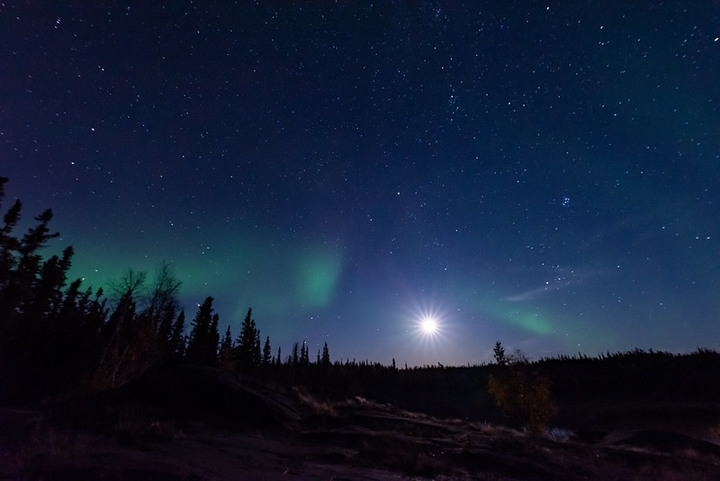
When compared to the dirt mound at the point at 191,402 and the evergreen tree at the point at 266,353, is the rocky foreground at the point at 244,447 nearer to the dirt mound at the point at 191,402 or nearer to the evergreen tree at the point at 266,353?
the dirt mound at the point at 191,402

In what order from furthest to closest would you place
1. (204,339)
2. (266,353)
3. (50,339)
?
(266,353) → (204,339) → (50,339)

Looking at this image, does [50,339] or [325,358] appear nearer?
[50,339]

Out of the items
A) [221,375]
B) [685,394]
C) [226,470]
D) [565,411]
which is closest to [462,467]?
[226,470]

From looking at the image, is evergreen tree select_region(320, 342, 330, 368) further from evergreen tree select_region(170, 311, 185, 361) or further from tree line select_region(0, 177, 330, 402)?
tree line select_region(0, 177, 330, 402)

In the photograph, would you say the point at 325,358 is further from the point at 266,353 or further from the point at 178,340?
the point at 178,340

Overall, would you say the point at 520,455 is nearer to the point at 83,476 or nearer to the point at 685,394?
the point at 83,476

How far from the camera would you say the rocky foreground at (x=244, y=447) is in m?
7.70

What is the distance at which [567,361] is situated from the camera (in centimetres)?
10019

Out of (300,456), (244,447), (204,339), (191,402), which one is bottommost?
(300,456)

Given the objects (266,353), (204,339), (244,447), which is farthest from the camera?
(266,353)

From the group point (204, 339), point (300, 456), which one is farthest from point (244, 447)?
point (204, 339)

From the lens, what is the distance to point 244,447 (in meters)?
13.0

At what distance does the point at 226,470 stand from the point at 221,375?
15911mm

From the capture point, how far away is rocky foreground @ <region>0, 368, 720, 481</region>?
7.70 metres
